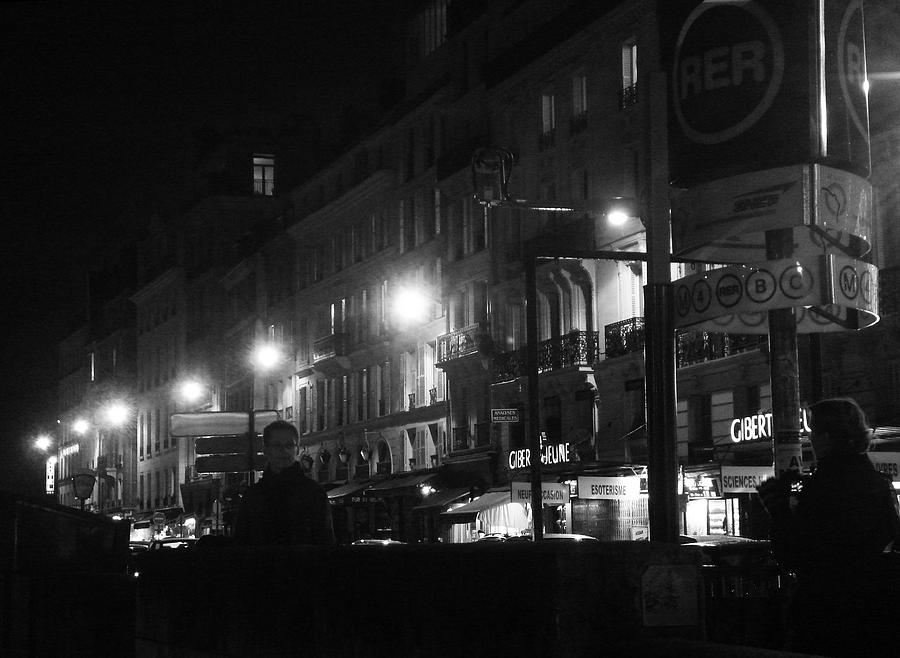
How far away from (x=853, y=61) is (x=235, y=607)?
16.3ft

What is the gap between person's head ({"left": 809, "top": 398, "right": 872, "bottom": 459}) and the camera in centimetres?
585

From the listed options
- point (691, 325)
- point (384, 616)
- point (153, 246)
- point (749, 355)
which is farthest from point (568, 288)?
point (153, 246)

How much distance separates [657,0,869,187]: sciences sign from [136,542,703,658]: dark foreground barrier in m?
3.85

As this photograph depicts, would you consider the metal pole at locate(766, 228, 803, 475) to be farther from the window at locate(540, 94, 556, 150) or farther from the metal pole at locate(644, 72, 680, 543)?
the window at locate(540, 94, 556, 150)

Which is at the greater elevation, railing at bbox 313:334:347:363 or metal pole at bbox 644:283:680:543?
railing at bbox 313:334:347:363

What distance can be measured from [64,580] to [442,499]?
3917 centimetres

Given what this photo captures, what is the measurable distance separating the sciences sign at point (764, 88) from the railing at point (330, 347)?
5678 cm

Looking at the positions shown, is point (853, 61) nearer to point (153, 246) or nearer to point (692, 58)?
point (692, 58)

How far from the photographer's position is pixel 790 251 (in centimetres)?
1009

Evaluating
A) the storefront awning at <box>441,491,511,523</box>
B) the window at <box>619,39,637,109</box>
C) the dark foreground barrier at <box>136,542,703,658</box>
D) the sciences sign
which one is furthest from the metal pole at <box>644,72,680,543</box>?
the window at <box>619,39,637,109</box>

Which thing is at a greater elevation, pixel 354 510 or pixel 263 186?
pixel 263 186

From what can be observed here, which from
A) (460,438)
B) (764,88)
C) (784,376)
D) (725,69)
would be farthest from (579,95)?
(784,376)

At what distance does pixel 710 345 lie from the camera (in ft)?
135

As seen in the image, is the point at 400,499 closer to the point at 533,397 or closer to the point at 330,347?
the point at 330,347
